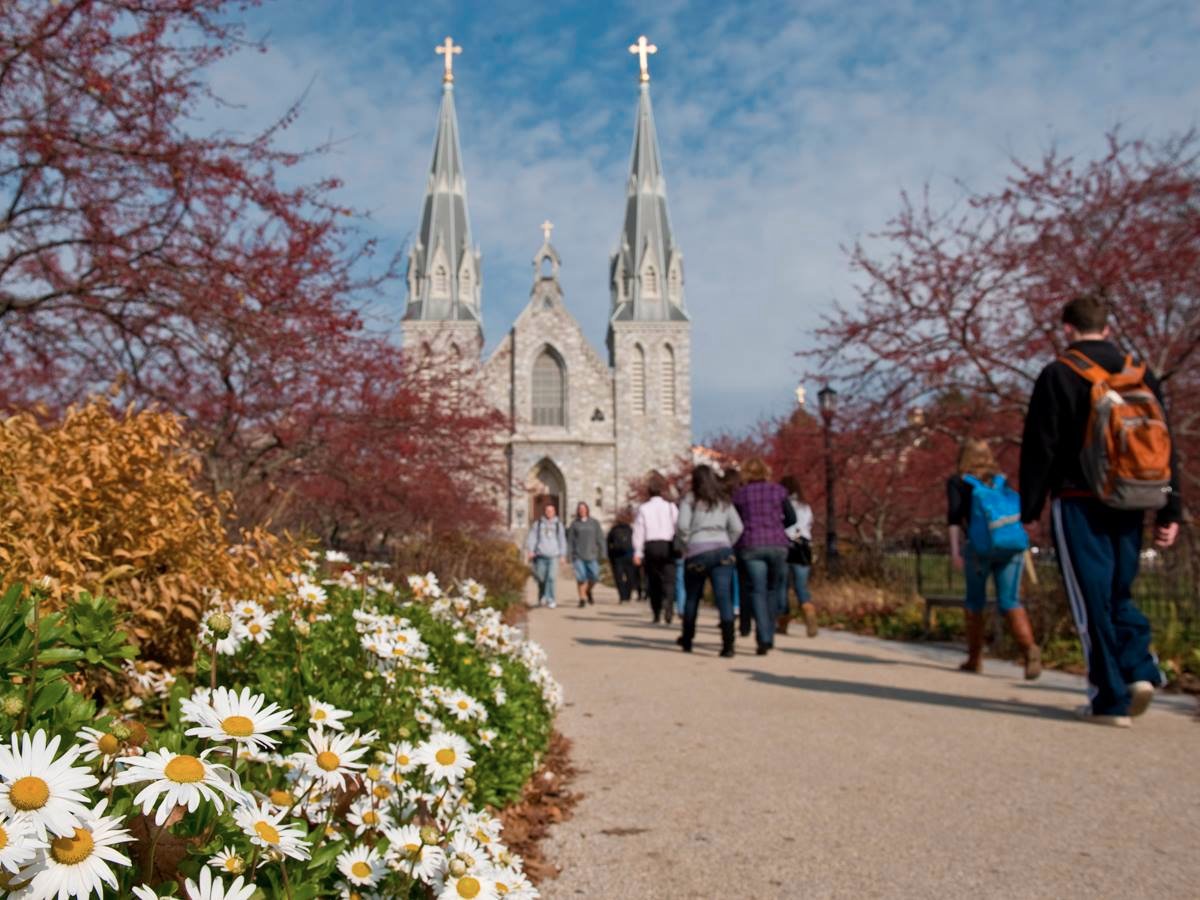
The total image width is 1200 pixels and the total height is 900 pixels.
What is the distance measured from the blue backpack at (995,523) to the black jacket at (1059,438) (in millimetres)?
1476

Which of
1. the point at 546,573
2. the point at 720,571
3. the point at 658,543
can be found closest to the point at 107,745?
the point at 720,571

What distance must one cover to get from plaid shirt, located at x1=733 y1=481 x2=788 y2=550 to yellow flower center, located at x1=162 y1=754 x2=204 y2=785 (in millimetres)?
7063

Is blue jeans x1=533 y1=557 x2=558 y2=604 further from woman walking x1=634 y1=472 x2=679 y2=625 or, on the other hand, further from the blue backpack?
the blue backpack

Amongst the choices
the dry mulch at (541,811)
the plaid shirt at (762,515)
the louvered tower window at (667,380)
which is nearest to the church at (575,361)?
the louvered tower window at (667,380)

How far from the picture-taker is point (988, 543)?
20.9 feet

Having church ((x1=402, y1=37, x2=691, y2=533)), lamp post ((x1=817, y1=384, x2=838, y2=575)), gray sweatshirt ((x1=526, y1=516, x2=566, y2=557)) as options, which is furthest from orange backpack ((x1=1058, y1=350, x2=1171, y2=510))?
church ((x1=402, y1=37, x2=691, y2=533))

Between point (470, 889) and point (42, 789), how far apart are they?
83cm

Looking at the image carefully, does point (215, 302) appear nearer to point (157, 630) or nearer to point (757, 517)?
point (157, 630)

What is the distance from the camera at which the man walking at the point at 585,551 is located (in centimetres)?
1521

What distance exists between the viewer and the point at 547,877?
2.88m

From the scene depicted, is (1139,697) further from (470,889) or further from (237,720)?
(237,720)

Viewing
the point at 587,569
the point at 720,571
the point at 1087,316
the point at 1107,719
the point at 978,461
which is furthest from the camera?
the point at 587,569

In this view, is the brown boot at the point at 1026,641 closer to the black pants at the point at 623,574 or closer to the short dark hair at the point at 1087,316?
the short dark hair at the point at 1087,316

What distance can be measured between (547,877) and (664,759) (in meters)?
1.54
